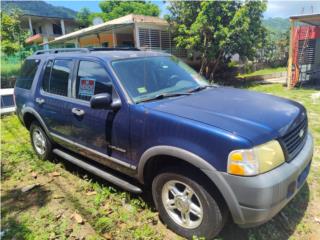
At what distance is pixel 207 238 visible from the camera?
263 centimetres

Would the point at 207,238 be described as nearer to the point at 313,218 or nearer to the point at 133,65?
the point at 313,218

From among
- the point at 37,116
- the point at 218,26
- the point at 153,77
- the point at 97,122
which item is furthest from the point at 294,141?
the point at 218,26

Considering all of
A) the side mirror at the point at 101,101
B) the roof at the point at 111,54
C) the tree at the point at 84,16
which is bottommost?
the side mirror at the point at 101,101

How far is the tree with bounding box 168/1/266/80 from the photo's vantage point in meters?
13.4

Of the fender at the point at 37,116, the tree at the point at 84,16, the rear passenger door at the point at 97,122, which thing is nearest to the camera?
the rear passenger door at the point at 97,122

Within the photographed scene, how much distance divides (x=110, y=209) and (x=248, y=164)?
77.7 inches

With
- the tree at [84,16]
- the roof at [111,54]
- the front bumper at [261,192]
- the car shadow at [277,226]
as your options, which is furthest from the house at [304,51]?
the tree at [84,16]

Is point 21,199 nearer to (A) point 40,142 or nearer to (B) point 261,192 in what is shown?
(A) point 40,142

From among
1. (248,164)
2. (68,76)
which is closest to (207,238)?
(248,164)

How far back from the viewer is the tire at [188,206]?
97.9 inches

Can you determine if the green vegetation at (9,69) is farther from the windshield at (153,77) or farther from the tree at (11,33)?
the windshield at (153,77)

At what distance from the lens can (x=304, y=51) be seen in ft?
44.0

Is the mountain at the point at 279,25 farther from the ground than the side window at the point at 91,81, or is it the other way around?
the mountain at the point at 279,25

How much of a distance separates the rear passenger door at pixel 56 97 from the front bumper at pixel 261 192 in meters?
2.55
